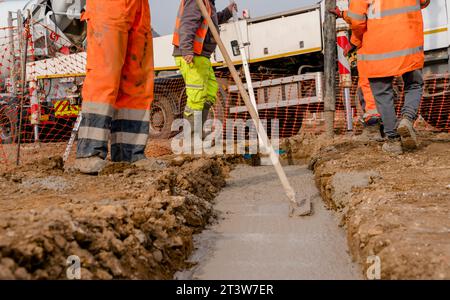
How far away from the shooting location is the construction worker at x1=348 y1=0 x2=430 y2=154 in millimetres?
4621

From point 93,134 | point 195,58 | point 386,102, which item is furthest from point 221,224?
point 195,58

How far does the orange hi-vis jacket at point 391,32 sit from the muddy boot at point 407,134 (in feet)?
1.51

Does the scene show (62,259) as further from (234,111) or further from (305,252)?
(234,111)

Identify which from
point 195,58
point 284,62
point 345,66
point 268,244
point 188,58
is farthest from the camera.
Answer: point 284,62

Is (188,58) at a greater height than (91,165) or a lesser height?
greater

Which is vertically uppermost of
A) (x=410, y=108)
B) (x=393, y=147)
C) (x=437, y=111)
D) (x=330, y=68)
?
(x=330, y=68)

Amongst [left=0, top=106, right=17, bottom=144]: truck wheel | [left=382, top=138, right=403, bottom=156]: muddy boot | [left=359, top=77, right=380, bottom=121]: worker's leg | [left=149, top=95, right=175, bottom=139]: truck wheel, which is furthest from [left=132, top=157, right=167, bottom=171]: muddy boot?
[left=0, top=106, right=17, bottom=144]: truck wheel

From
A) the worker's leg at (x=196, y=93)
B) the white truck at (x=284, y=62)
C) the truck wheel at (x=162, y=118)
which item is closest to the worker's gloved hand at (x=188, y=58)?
the worker's leg at (x=196, y=93)

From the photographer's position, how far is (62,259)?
1645 mm

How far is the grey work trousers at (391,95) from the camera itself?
4.78m

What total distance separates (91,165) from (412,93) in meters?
2.97

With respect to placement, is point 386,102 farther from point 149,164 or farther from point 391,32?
A: point 149,164

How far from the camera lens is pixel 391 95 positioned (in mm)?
4820

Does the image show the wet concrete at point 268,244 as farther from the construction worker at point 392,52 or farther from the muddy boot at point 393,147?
the construction worker at point 392,52
